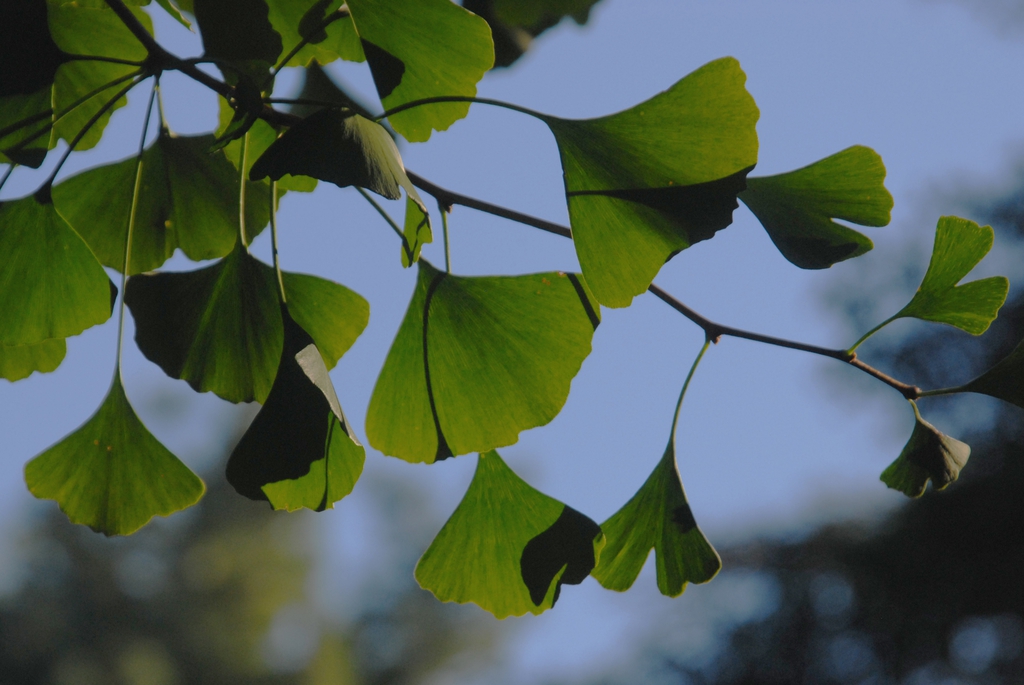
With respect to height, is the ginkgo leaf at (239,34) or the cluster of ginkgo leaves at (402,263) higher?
the ginkgo leaf at (239,34)

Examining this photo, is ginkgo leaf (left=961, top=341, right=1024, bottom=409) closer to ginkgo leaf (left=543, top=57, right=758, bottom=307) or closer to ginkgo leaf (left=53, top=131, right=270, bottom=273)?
ginkgo leaf (left=543, top=57, right=758, bottom=307)

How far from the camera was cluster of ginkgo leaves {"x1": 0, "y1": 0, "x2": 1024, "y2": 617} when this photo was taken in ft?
1.36

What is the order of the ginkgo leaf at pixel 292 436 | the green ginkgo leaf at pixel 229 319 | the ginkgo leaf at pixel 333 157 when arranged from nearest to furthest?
the ginkgo leaf at pixel 333 157 < the ginkgo leaf at pixel 292 436 < the green ginkgo leaf at pixel 229 319

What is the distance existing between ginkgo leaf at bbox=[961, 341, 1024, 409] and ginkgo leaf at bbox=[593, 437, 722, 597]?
0.75 ft

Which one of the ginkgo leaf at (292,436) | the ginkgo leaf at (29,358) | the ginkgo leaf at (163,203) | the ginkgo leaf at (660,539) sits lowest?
the ginkgo leaf at (660,539)

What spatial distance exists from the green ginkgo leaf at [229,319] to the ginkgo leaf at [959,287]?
17.6 inches

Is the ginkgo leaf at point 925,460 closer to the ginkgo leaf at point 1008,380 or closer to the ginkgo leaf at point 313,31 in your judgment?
the ginkgo leaf at point 1008,380

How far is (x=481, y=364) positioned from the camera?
48 centimetres

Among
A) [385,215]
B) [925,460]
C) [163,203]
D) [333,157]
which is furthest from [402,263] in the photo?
[925,460]

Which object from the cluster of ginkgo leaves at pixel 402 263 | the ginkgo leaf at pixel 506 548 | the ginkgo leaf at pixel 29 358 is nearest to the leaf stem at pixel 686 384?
the cluster of ginkgo leaves at pixel 402 263

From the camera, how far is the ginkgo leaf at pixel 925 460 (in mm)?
519

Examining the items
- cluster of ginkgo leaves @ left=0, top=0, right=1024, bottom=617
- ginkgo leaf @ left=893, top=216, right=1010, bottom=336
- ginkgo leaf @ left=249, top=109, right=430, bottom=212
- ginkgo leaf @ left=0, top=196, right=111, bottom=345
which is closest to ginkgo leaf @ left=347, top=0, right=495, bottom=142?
cluster of ginkgo leaves @ left=0, top=0, right=1024, bottom=617

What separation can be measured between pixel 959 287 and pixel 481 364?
38 centimetres

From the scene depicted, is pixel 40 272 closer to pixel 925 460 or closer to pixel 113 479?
pixel 113 479
